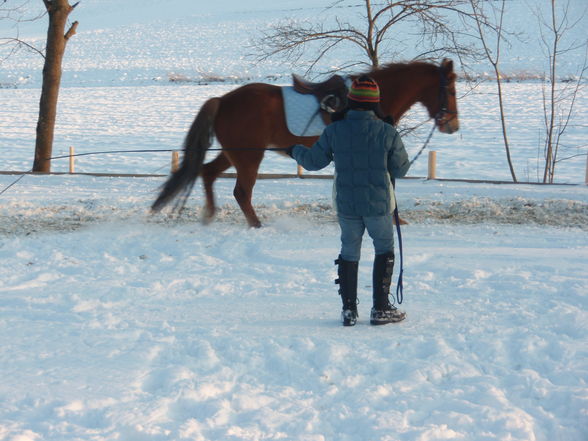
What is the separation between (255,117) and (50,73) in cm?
738

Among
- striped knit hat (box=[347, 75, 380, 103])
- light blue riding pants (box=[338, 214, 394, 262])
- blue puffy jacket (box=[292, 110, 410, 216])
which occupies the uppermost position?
striped knit hat (box=[347, 75, 380, 103])

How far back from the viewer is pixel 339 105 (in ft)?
24.0

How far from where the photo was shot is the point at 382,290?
15.4ft

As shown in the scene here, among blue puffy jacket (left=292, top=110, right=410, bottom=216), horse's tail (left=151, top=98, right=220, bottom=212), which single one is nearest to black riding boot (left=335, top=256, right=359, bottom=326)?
blue puffy jacket (left=292, top=110, right=410, bottom=216)

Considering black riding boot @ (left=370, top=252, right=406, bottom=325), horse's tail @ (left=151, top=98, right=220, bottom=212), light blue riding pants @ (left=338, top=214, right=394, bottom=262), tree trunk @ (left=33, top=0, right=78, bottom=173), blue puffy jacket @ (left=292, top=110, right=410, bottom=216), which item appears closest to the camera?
blue puffy jacket @ (left=292, top=110, right=410, bottom=216)

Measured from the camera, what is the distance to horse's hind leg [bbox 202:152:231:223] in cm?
796

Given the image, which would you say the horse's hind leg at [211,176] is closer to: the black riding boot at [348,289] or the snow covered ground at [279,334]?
the snow covered ground at [279,334]

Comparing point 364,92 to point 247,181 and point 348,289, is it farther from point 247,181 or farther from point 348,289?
point 247,181

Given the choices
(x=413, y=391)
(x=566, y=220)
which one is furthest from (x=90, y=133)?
(x=413, y=391)

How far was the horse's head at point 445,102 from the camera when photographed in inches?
300

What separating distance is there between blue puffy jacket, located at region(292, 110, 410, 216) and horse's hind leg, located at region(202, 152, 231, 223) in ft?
11.9

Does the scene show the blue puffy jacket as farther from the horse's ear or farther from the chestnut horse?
the horse's ear

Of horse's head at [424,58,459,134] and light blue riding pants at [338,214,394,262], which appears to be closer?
light blue riding pants at [338,214,394,262]

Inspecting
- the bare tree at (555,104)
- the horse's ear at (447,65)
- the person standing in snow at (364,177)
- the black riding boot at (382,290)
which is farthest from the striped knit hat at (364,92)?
the bare tree at (555,104)
